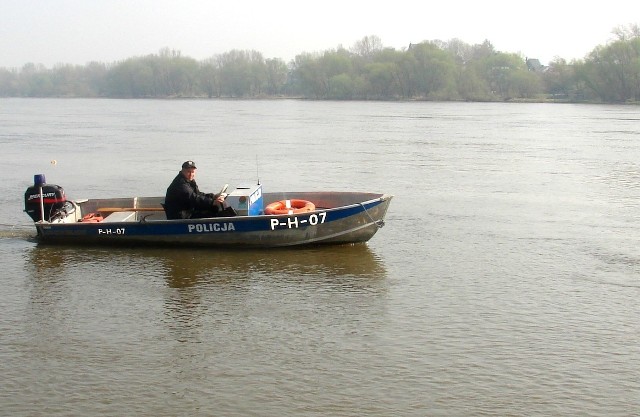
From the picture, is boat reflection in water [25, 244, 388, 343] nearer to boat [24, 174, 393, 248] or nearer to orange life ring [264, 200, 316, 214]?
boat [24, 174, 393, 248]

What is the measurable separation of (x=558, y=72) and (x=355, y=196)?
104m

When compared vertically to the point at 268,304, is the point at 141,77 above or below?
above

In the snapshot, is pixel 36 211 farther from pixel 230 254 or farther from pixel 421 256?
pixel 421 256

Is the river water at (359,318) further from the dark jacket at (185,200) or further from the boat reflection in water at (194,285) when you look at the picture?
the dark jacket at (185,200)

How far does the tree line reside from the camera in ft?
319

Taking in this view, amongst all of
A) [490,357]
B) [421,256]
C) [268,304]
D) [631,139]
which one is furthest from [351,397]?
[631,139]

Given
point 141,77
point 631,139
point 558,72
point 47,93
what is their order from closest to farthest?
point 631,139 < point 558,72 < point 141,77 < point 47,93

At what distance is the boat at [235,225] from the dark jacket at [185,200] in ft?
0.69

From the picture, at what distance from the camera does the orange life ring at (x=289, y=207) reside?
14.8 metres

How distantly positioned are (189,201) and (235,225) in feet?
Result: 2.89

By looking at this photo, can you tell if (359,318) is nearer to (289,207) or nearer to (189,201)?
(189,201)

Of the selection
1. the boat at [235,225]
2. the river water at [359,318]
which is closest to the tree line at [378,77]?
the river water at [359,318]

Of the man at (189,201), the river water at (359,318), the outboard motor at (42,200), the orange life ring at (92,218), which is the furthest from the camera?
the orange life ring at (92,218)

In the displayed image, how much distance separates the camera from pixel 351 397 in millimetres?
8117
